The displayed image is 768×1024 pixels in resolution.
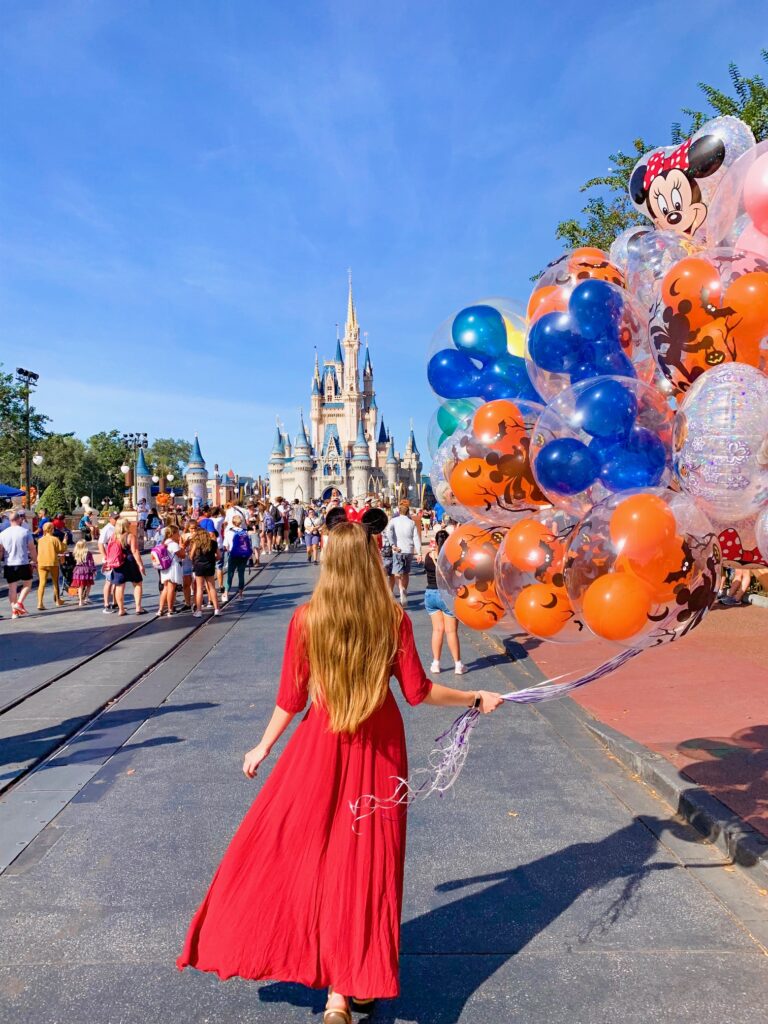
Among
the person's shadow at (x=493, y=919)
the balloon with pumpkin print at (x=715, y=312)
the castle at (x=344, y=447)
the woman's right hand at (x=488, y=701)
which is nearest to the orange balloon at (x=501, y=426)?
the balloon with pumpkin print at (x=715, y=312)

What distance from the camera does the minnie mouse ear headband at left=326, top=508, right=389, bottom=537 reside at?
3288 mm

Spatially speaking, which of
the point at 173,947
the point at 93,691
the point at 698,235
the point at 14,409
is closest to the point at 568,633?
the point at 698,235

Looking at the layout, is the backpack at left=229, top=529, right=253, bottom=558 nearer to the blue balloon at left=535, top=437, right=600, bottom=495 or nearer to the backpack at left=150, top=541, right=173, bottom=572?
the backpack at left=150, top=541, right=173, bottom=572

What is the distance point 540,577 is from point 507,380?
1152 millimetres

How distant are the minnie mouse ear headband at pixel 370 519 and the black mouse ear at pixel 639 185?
80.1 inches

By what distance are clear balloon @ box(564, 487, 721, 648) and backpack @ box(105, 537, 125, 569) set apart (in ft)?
37.9

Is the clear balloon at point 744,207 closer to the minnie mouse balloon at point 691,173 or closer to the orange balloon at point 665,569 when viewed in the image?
the minnie mouse balloon at point 691,173

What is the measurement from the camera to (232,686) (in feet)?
27.9

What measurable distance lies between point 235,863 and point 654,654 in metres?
7.52

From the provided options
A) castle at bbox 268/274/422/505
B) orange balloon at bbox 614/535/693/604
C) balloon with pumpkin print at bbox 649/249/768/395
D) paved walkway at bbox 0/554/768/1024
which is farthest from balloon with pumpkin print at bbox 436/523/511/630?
castle at bbox 268/274/422/505

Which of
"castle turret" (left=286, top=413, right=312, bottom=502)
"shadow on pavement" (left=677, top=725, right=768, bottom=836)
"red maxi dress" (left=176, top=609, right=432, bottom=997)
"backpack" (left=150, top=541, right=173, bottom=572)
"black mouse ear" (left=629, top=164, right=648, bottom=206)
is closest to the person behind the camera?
"red maxi dress" (left=176, top=609, right=432, bottom=997)

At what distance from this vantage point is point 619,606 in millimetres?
3023

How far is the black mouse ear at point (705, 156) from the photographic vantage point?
3.55m

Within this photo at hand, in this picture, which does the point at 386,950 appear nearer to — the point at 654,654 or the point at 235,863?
the point at 235,863
